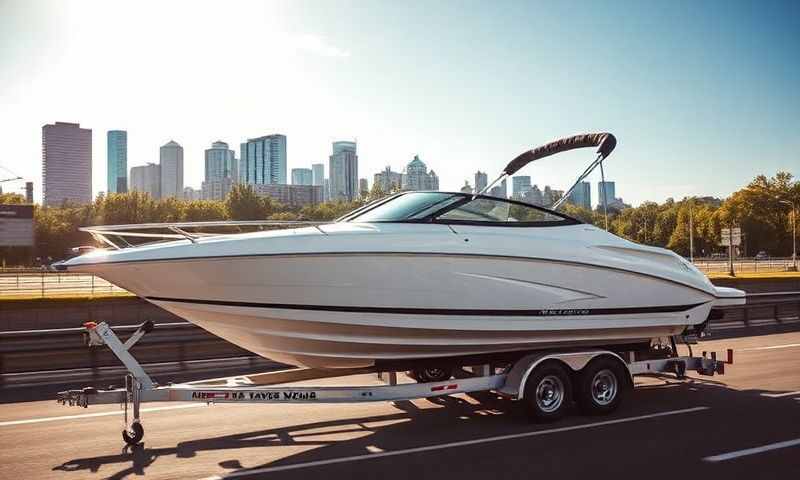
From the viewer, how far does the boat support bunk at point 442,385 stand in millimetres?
6664

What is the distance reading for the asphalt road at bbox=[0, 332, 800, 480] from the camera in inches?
238

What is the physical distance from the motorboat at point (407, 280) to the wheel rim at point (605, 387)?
0.45 meters

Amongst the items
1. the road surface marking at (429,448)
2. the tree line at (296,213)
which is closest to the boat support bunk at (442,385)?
the road surface marking at (429,448)

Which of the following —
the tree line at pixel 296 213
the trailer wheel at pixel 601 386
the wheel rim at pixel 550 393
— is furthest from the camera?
the tree line at pixel 296 213

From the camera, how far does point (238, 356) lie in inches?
492

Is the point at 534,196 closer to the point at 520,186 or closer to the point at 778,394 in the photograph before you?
the point at 520,186

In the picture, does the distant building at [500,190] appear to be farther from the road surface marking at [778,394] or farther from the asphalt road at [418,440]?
the road surface marking at [778,394]

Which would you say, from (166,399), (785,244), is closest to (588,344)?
(166,399)

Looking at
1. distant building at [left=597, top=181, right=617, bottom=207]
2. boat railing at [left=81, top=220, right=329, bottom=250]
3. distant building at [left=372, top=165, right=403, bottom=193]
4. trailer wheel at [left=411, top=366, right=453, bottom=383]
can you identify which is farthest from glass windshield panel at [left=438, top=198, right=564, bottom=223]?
distant building at [left=372, top=165, right=403, bottom=193]

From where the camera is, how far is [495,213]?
26.1 ft

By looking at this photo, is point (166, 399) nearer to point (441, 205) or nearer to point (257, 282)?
point (257, 282)

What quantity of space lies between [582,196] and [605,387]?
271cm

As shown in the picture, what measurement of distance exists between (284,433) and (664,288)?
5.17 meters

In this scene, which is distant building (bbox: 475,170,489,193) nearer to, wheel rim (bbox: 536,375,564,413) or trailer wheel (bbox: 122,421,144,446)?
wheel rim (bbox: 536,375,564,413)
